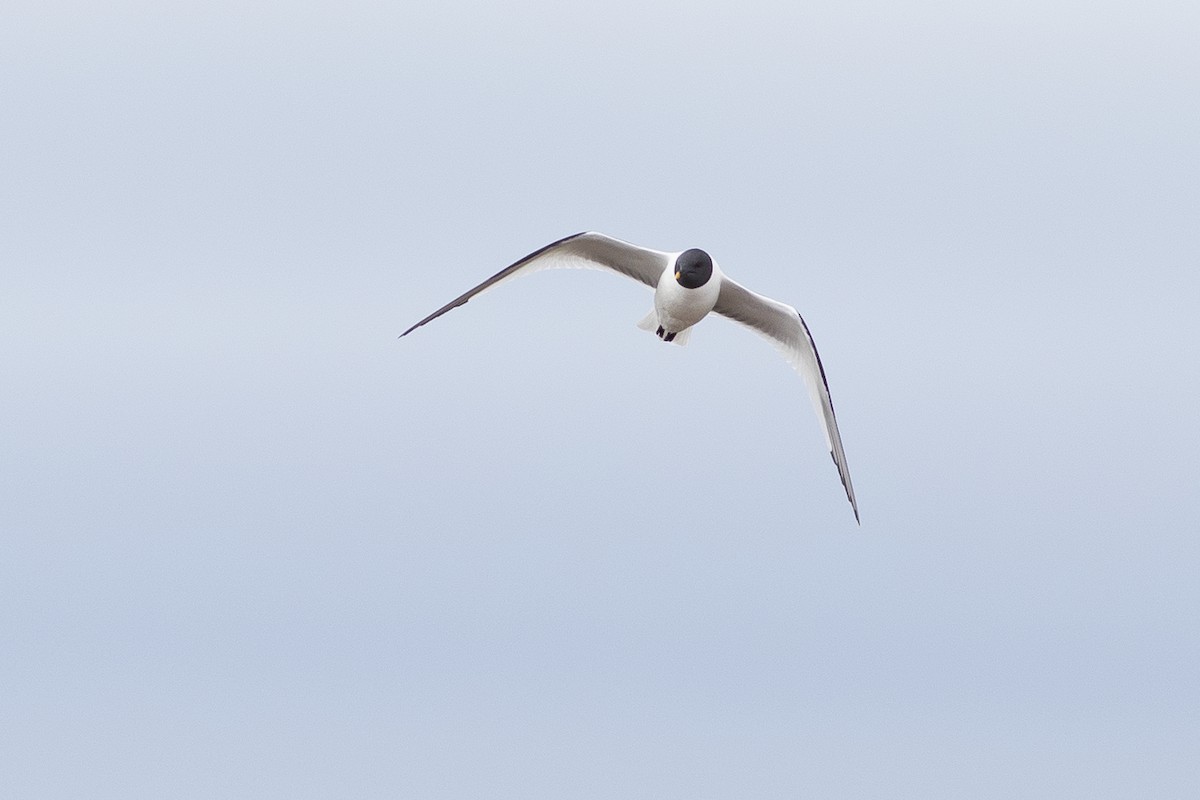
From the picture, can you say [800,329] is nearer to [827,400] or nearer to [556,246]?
[827,400]

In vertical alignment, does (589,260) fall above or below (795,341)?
above

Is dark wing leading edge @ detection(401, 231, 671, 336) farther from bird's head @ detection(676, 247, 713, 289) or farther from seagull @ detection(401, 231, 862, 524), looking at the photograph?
bird's head @ detection(676, 247, 713, 289)

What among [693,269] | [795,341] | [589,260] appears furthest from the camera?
[795,341]

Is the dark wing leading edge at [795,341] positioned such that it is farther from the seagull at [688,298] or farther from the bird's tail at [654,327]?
the bird's tail at [654,327]

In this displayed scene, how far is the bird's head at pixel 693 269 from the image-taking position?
22.2 metres

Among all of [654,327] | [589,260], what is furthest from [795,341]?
[589,260]

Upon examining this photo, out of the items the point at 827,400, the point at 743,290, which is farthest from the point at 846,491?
the point at 743,290

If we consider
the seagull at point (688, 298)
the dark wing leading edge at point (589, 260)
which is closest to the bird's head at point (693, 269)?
the seagull at point (688, 298)

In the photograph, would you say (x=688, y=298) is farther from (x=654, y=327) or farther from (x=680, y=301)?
(x=654, y=327)

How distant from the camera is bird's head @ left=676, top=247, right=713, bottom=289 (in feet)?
72.9

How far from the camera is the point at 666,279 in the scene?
74.2 feet

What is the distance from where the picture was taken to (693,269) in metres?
22.2

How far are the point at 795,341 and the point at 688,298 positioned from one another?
271cm

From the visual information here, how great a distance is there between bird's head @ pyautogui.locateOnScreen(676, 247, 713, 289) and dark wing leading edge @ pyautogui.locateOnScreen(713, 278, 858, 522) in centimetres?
157
